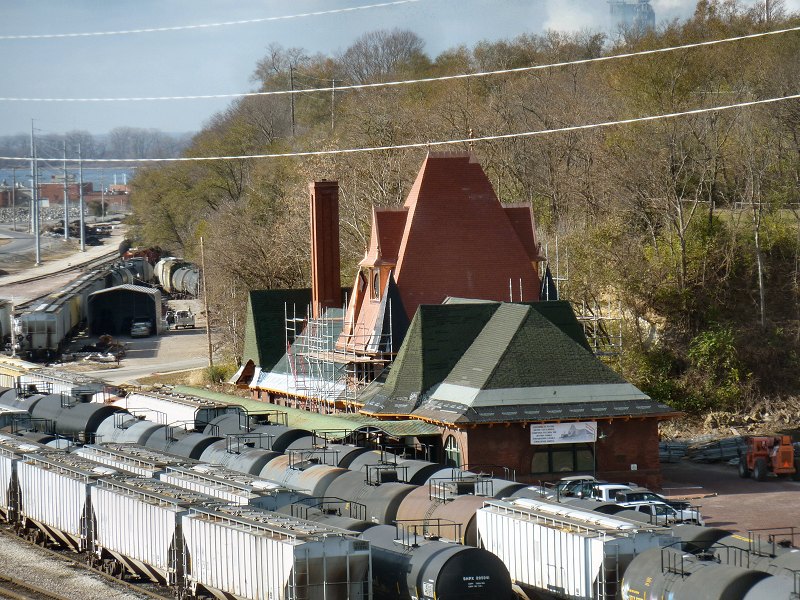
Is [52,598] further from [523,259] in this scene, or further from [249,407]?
[523,259]

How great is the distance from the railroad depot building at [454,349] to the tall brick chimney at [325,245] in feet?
0.22

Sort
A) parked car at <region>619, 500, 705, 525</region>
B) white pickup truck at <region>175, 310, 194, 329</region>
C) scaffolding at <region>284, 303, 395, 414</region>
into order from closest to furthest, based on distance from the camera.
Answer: parked car at <region>619, 500, 705, 525</region>
scaffolding at <region>284, 303, 395, 414</region>
white pickup truck at <region>175, 310, 194, 329</region>

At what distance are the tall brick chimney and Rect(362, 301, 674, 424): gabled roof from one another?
11751mm

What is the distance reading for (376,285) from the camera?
182ft

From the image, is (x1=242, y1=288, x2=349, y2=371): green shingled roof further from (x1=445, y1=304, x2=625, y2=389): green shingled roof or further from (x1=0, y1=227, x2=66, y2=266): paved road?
(x1=0, y1=227, x2=66, y2=266): paved road

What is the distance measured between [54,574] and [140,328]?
75881 millimetres

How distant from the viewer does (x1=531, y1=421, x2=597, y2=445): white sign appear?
43719 mm

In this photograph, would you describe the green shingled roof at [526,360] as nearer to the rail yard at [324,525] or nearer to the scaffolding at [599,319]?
the rail yard at [324,525]

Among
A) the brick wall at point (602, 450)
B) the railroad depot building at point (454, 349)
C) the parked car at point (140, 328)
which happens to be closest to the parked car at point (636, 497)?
the railroad depot building at point (454, 349)

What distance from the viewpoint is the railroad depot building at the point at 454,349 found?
44094 millimetres

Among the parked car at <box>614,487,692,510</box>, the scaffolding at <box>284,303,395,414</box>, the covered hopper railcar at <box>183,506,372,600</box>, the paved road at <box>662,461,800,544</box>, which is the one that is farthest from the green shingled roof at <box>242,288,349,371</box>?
A: the covered hopper railcar at <box>183,506,372,600</box>

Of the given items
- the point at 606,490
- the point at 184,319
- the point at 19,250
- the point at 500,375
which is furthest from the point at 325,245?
the point at 19,250

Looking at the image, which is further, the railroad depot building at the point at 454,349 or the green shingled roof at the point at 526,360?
the green shingled roof at the point at 526,360

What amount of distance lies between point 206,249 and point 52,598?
73127 millimetres
